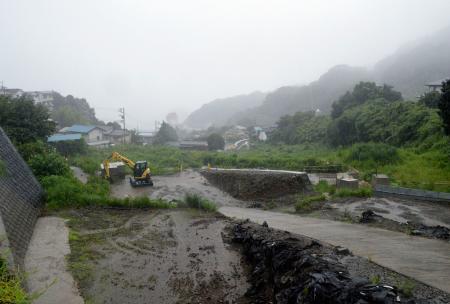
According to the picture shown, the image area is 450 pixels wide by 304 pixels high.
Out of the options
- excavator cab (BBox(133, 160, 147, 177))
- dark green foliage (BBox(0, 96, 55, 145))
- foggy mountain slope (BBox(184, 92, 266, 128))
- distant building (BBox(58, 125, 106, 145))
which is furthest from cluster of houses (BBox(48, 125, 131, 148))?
foggy mountain slope (BBox(184, 92, 266, 128))

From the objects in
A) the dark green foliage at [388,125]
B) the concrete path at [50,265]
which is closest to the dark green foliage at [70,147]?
the concrete path at [50,265]

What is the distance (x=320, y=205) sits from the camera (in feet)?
57.2

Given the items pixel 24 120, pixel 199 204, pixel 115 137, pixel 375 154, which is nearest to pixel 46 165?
pixel 199 204

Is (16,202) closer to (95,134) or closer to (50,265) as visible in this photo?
(50,265)

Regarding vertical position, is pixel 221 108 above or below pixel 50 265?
above

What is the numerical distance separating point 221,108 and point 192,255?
→ 13717 centimetres

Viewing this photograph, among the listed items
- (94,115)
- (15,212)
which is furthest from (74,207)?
(94,115)

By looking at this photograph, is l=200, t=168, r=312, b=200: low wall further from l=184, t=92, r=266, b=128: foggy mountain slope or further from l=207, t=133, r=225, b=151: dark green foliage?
l=184, t=92, r=266, b=128: foggy mountain slope

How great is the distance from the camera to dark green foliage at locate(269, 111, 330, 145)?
1779 inches

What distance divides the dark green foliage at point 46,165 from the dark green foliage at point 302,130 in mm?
31049

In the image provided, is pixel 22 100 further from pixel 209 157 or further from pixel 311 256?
pixel 311 256

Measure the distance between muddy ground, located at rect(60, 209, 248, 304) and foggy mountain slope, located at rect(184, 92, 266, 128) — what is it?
119 metres

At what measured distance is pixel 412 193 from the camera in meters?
17.4

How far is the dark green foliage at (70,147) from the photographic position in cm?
3578
